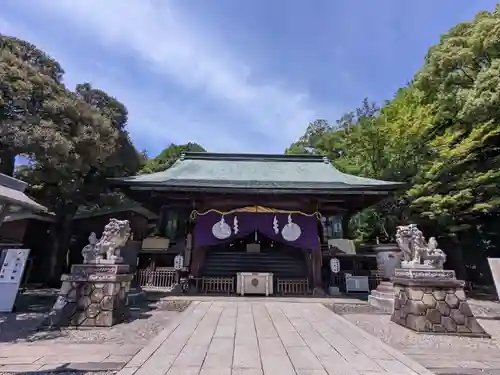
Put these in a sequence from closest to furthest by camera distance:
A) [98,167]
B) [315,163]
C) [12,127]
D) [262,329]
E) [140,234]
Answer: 1. [262,329]
2. [12,127]
3. [98,167]
4. [315,163]
5. [140,234]

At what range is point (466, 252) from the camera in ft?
45.7

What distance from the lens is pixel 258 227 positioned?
10.1m

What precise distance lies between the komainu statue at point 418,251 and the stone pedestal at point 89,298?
5719mm

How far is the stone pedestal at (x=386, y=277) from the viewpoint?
7074mm

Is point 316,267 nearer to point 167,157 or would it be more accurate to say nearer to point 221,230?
point 221,230

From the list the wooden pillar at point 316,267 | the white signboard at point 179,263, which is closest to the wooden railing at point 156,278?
the white signboard at point 179,263

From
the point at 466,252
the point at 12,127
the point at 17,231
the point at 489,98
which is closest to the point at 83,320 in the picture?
the point at 12,127

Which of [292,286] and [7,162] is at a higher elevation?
[7,162]

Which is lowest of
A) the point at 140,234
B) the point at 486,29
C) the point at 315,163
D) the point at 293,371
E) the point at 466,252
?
the point at 293,371

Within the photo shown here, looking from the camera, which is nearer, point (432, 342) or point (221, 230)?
point (432, 342)

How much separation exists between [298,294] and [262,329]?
16.8 ft

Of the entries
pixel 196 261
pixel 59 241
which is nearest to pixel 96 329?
pixel 196 261

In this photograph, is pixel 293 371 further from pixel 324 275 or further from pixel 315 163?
pixel 315 163

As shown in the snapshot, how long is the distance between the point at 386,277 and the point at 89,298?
25.3 ft
